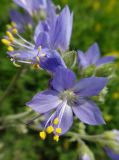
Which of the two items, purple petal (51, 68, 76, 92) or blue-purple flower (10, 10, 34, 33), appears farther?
blue-purple flower (10, 10, 34, 33)

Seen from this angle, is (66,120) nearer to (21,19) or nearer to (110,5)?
(21,19)

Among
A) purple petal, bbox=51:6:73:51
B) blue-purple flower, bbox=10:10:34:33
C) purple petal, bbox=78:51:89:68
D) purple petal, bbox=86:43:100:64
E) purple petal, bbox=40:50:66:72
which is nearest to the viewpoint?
purple petal, bbox=40:50:66:72

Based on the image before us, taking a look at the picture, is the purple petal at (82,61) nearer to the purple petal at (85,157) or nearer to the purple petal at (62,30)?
the purple petal at (62,30)

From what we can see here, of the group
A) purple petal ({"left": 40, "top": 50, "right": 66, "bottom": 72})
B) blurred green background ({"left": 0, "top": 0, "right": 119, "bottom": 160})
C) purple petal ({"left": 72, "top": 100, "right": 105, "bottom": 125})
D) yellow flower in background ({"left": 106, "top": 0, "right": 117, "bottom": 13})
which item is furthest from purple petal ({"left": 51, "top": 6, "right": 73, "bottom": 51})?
yellow flower in background ({"left": 106, "top": 0, "right": 117, "bottom": 13})

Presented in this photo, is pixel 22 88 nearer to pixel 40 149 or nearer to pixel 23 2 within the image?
pixel 40 149

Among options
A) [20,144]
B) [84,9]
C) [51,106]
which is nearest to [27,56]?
[51,106]

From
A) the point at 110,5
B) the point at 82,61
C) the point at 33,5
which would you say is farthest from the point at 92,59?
the point at 110,5

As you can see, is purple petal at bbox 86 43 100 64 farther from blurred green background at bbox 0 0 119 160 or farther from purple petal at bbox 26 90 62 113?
purple petal at bbox 26 90 62 113
